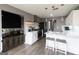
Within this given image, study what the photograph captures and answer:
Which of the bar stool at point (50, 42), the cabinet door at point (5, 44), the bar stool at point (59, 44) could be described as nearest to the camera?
the bar stool at point (59, 44)

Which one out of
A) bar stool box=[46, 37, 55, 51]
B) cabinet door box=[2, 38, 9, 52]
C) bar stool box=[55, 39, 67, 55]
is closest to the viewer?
bar stool box=[55, 39, 67, 55]

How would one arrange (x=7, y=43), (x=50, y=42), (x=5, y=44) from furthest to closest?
(x=50, y=42), (x=7, y=43), (x=5, y=44)

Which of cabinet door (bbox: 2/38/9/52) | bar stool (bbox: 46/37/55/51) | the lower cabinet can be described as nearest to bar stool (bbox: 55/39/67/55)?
bar stool (bbox: 46/37/55/51)

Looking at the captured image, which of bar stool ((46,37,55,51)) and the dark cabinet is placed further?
bar stool ((46,37,55,51))

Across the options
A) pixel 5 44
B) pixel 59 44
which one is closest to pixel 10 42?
pixel 5 44

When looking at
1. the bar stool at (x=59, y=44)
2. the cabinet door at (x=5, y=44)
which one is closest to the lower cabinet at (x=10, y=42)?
the cabinet door at (x=5, y=44)

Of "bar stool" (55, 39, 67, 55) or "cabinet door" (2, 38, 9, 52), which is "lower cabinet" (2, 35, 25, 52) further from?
"bar stool" (55, 39, 67, 55)

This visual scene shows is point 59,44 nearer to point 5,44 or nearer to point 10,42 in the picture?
point 10,42

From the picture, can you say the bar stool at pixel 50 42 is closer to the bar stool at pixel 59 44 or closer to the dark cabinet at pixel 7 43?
the bar stool at pixel 59 44

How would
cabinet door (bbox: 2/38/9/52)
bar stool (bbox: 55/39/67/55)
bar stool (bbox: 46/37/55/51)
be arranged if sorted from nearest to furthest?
bar stool (bbox: 55/39/67/55) < cabinet door (bbox: 2/38/9/52) < bar stool (bbox: 46/37/55/51)

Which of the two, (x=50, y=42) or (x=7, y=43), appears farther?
(x=50, y=42)

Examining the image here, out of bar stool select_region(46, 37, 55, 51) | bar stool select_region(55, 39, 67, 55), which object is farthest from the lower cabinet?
bar stool select_region(55, 39, 67, 55)
